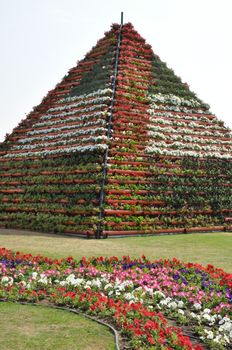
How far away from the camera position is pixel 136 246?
12867mm

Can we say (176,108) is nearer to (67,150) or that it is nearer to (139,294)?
(67,150)

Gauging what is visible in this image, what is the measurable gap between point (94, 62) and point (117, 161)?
10.1 metres

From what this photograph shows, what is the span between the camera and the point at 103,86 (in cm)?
2128

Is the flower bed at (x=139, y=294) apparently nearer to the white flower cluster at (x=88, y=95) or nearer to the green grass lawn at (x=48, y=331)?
the green grass lawn at (x=48, y=331)

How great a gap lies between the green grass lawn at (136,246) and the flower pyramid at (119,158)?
4.25 ft

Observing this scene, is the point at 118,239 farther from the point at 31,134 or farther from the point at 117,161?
the point at 31,134

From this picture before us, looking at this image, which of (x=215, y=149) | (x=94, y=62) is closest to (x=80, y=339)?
(x=215, y=149)

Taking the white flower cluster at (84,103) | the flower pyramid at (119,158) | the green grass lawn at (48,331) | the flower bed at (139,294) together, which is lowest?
the green grass lawn at (48,331)

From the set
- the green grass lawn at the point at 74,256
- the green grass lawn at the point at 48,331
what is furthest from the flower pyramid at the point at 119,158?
the green grass lawn at the point at 48,331

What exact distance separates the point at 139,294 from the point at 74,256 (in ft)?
13.5

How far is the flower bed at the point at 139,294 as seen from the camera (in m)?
4.89

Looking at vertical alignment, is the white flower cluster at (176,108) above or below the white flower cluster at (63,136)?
above

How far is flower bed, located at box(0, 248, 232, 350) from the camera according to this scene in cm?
489

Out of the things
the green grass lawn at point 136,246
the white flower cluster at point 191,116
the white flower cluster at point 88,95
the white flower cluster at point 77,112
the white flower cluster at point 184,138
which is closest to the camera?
the green grass lawn at point 136,246
